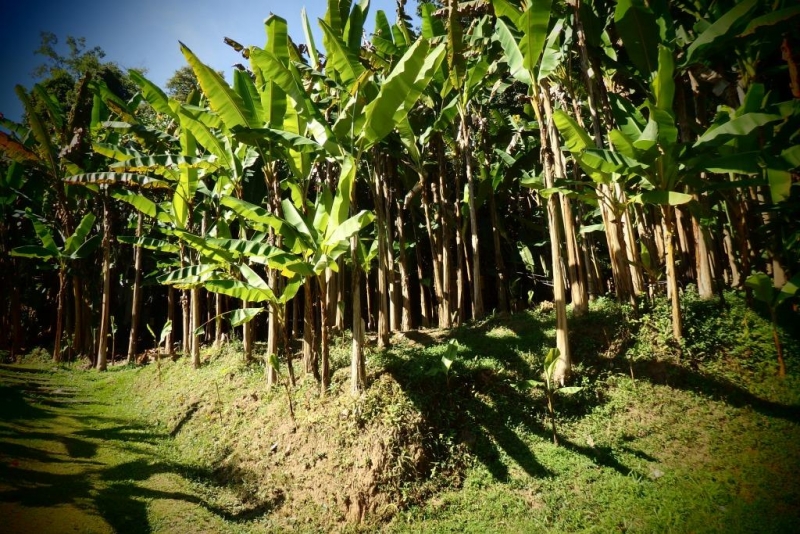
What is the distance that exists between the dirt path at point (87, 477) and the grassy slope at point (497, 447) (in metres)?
→ 0.04

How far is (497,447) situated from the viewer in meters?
4.62

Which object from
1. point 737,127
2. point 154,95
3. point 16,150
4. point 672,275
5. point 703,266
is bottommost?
point 672,275

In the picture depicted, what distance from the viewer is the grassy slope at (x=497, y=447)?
368 centimetres

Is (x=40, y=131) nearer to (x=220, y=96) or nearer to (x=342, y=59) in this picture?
(x=220, y=96)

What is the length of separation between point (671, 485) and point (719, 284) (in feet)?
12.3

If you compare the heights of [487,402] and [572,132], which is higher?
[572,132]

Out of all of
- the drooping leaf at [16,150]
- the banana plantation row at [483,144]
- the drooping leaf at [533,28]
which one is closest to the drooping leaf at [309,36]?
the banana plantation row at [483,144]

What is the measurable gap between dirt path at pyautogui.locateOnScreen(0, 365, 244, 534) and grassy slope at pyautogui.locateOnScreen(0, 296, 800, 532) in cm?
4

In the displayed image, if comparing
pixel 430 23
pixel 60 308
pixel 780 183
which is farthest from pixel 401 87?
pixel 60 308

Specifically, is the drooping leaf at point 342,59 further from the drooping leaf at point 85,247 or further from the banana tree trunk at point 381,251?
the drooping leaf at point 85,247

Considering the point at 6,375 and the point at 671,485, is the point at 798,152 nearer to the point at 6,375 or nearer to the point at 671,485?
the point at 671,485

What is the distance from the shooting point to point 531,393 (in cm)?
517

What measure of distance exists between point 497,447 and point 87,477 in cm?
533

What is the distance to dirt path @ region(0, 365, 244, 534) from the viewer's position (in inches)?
141
